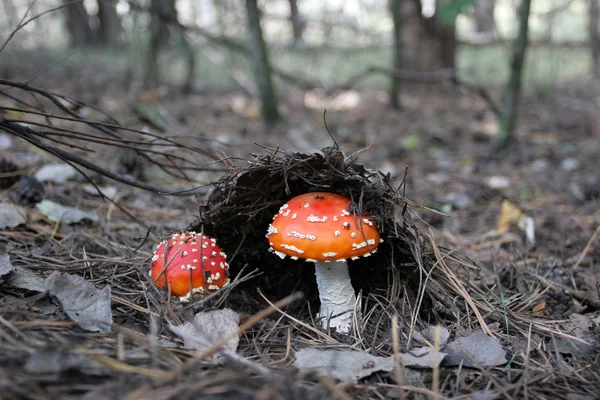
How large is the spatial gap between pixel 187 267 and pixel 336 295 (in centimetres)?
79

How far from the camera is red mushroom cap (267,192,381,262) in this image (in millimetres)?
1994

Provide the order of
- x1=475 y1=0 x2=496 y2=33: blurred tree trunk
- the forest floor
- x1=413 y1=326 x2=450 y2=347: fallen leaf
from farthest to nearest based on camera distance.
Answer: x1=475 y1=0 x2=496 y2=33: blurred tree trunk < x1=413 y1=326 x2=450 y2=347: fallen leaf < the forest floor

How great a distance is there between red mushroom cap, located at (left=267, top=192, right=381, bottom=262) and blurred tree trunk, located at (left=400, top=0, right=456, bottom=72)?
24.8 ft

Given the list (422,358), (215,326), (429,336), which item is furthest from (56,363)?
(429,336)

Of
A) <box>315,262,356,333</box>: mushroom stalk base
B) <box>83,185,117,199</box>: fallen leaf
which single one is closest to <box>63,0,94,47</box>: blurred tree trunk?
<box>83,185,117,199</box>: fallen leaf

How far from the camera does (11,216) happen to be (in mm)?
2686

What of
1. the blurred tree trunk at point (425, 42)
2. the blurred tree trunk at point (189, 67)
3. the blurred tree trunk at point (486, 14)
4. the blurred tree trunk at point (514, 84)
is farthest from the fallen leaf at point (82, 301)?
the blurred tree trunk at point (425, 42)

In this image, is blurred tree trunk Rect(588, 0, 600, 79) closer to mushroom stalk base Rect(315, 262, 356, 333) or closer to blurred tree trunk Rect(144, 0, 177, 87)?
blurred tree trunk Rect(144, 0, 177, 87)

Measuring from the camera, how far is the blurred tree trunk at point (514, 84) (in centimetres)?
481

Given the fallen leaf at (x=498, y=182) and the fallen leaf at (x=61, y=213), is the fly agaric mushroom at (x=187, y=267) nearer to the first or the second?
the fallen leaf at (x=61, y=213)

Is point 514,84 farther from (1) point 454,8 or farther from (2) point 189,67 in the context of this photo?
(2) point 189,67

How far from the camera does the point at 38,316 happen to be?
5.57 feet

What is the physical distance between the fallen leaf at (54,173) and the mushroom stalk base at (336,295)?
2.41 metres

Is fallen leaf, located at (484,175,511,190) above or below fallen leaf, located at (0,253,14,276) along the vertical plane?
below
